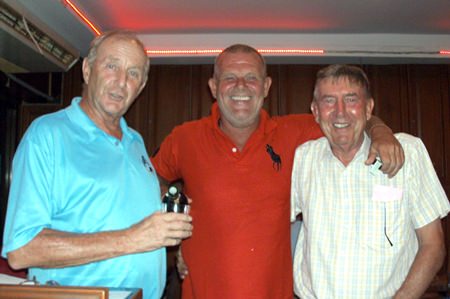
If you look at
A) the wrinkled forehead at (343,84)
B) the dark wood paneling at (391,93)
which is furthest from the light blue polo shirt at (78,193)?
the dark wood paneling at (391,93)

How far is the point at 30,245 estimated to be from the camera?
1166mm

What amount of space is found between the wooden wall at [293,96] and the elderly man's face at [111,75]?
3957 millimetres

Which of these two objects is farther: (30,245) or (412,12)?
(412,12)

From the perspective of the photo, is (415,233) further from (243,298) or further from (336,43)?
(336,43)

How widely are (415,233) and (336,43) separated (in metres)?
3.74

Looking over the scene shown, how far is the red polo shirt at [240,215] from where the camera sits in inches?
76.2

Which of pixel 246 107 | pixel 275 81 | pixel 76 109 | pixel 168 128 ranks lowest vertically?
pixel 76 109

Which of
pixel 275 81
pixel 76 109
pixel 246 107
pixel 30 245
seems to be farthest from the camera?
pixel 275 81

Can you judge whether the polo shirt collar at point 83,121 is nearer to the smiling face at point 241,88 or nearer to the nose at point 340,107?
the smiling face at point 241,88

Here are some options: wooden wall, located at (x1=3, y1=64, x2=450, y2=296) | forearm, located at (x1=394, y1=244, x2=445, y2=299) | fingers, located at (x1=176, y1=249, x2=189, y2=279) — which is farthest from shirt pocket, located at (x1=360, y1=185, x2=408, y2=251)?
wooden wall, located at (x1=3, y1=64, x2=450, y2=296)

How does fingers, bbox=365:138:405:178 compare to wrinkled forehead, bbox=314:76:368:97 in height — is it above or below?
below

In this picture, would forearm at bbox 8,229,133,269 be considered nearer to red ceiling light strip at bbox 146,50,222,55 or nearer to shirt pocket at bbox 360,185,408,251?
shirt pocket at bbox 360,185,408,251

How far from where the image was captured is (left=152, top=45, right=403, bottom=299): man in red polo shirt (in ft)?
6.36

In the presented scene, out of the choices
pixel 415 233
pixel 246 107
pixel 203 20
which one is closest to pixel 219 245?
pixel 246 107
